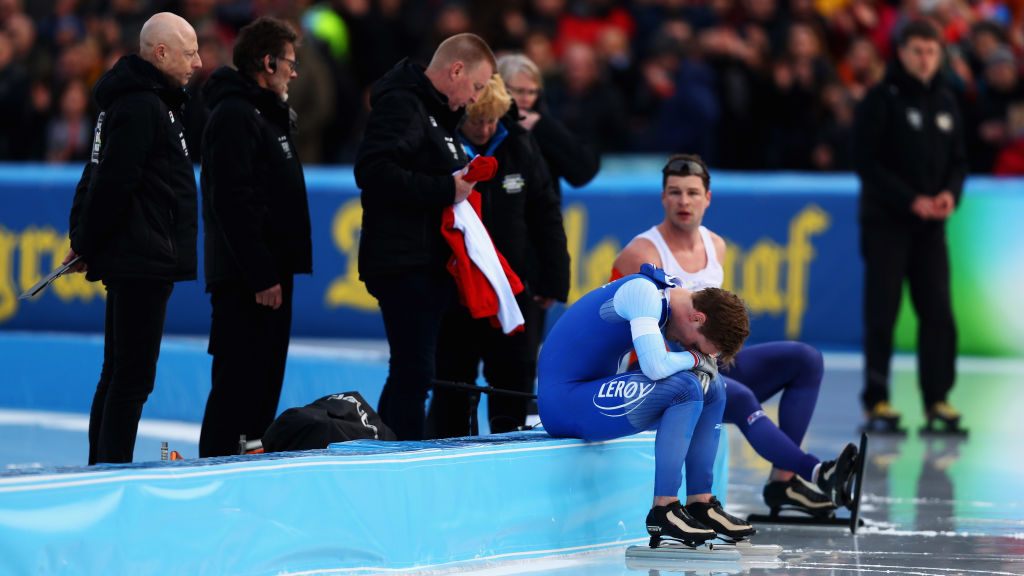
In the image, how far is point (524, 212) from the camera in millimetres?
7922

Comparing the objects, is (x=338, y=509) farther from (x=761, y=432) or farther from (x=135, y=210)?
(x=761, y=432)

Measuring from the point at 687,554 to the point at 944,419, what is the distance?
14.2ft

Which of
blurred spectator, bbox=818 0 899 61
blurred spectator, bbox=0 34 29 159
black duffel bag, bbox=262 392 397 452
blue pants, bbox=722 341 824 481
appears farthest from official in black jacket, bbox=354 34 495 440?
blurred spectator, bbox=0 34 29 159

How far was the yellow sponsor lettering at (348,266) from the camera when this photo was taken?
13.5 metres

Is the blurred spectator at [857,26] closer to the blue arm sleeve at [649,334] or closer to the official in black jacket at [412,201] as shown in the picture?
the official in black jacket at [412,201]

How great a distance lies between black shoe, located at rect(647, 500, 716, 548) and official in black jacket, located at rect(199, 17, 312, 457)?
1.78 m

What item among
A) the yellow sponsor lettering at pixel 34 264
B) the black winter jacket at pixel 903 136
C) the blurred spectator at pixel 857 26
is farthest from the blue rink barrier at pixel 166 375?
the blurred spectator at pixel 857 26

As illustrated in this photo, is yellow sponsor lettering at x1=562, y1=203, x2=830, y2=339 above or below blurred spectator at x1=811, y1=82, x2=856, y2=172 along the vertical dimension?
below

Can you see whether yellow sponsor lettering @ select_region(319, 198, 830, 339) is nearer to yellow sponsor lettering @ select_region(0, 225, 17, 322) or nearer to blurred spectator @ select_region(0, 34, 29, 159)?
yellow sponsor lettering @ select_region(0, 225, 17, 322)

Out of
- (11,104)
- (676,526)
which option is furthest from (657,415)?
(11,104)

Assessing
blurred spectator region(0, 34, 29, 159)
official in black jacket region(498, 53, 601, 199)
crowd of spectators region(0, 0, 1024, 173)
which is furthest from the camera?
blurred spectator region(0, 34, 29, 159)

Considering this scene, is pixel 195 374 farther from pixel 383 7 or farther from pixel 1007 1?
pixel 1007 1

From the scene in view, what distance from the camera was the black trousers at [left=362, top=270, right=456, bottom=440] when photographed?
22.9 ft

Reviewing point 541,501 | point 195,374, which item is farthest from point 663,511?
point 195,374
